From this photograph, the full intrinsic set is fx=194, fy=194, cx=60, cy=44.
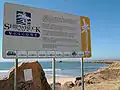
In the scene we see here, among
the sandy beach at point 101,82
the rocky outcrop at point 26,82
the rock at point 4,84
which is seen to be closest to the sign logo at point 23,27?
the rocky outcrop at point 26,82

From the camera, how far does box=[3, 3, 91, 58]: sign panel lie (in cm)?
532

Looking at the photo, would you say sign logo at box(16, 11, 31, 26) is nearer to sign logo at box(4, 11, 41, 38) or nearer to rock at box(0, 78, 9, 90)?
sign logo at box(4, 11, 41, 38)

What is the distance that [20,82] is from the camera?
6.91 meters

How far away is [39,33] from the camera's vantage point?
19.5 ft

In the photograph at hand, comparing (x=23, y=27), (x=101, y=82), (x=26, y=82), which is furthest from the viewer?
(x=101, y=82)

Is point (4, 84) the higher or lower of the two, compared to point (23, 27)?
lower

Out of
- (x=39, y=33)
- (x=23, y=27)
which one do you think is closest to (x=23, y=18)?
(x=23, y=27)

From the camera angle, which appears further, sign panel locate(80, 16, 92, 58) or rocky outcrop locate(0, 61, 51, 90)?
sign panel locate(80, 16, 92, 58)

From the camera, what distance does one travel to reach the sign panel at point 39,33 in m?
5.32

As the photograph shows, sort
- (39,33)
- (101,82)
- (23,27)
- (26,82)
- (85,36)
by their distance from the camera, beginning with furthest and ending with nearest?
(101,82), (85,36), (26,82), (39,33), (23,27)

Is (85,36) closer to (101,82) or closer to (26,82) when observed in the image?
(26,82)

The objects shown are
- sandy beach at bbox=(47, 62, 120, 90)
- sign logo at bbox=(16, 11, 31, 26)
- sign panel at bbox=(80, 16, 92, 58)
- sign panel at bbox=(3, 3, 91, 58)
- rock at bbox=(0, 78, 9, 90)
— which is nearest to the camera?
sign panel at bbox=(3, 3, 91, 58)

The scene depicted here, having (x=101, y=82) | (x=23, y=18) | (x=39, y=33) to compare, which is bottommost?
(x=101, y=82)

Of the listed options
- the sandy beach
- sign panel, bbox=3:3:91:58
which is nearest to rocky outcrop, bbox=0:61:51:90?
sign panel, bbox=3:3:91:58
